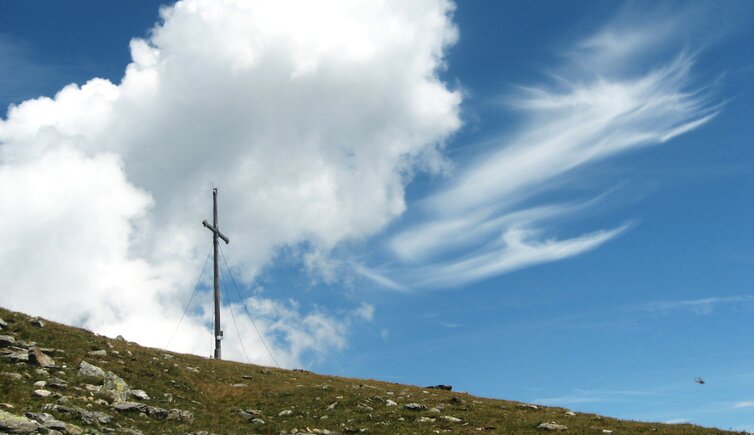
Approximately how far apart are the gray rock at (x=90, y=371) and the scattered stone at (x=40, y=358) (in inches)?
50.4

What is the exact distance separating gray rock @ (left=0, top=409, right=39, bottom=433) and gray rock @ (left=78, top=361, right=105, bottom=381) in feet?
26.7

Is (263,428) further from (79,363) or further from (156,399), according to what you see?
(79,363)

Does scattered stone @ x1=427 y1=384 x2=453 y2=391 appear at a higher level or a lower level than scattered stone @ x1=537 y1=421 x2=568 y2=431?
higher

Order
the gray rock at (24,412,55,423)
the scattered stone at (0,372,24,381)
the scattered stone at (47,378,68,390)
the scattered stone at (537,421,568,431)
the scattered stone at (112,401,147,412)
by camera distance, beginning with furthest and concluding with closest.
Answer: the scattered stone at (537,421,568,431) → the scattered stone at (112,401,147,412) → the scattered stone at (47,378,68,390) → the scattered stone at (0,372,24,381) → the gray rock at (24,412,55,423)

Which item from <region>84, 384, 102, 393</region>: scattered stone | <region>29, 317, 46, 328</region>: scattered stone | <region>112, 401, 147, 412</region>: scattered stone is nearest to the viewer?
<region>112, 401, 147, 412</region>: scattered stone

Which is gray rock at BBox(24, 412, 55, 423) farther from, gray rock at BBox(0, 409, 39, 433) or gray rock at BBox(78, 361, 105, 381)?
gray rock at BBox(78, 361, 105, 381)

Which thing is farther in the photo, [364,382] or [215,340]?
[215,340]

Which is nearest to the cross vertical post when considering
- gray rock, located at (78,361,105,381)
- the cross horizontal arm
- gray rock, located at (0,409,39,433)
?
the cross horizontal arm

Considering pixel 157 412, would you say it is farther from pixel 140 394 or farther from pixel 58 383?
pixel 58 383

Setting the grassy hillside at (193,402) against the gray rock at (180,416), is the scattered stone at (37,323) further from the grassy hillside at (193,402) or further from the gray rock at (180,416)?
the gray rock at (180,416)

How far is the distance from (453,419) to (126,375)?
56.3 ft

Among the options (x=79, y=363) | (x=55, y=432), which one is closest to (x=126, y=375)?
(x=79, y=363)

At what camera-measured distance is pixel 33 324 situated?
3334 centimetres

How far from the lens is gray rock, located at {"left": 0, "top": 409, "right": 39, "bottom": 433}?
18.7 meters
